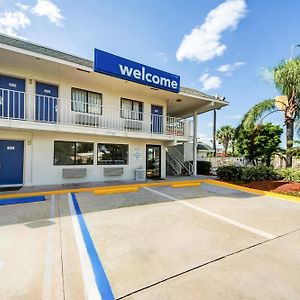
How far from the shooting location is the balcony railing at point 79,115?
9.00 m

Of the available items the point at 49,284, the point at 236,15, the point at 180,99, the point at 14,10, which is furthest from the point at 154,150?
the point at 49,284

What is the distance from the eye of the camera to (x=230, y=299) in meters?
2.46

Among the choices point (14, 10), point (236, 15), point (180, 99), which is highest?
point (236, 15)

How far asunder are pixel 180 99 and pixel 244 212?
915 cm

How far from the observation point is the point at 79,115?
34.4 ft

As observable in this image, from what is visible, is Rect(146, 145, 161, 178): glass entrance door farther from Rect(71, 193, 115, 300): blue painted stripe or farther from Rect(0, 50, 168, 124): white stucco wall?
Rect(71, 193, 115, 300): blue painted stripe

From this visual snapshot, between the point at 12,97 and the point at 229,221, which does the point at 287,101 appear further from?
the point at 12,97

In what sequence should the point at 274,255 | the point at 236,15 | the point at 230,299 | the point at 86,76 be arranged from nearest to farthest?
the point at 230,299, the point at 274,255, the point at 236,15, the point at 86,76

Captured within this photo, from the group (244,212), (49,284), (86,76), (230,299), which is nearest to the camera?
(230,299)

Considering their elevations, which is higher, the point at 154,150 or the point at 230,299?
the point at 154,150

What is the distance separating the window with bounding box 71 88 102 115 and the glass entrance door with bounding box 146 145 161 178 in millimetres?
4237

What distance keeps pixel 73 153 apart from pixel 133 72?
210 inches

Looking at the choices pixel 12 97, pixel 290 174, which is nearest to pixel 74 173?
pixel 12 97

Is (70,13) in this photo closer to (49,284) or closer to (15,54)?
(15,54)
